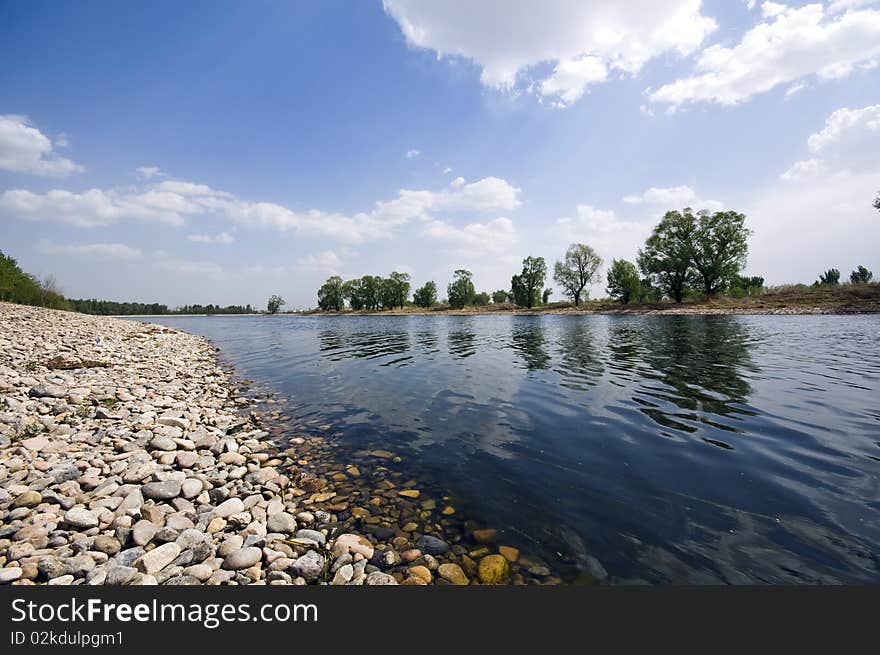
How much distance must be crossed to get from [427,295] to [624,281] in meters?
77.0

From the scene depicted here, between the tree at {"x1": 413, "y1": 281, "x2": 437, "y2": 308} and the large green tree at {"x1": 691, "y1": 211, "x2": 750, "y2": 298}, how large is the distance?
91.1 meters

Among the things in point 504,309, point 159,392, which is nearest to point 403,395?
point 159,392

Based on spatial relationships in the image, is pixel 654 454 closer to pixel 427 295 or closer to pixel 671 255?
pixel 671 255

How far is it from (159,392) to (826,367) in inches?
989

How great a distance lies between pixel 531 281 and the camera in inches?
4218

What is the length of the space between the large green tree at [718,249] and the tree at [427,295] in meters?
91.1

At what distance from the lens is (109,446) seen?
6.73m

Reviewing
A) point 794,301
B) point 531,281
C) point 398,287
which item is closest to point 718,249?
point 794,301

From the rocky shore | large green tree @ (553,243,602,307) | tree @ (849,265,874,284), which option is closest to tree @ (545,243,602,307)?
large green tree @ (553,243,602,307)

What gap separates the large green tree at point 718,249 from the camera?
67.5 meters

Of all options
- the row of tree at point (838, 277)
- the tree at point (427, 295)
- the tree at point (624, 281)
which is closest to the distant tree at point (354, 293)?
the tree at point (427, 295)

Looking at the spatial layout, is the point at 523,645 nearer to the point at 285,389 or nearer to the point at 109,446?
the point at 109,446

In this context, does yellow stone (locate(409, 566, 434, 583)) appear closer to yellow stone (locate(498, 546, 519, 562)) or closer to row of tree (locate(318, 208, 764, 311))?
yellow stone (locate(498, 546, 519, 562))

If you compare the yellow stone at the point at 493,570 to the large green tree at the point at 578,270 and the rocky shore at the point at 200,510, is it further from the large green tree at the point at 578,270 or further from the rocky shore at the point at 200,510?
the large green tree at the point at 578,270
